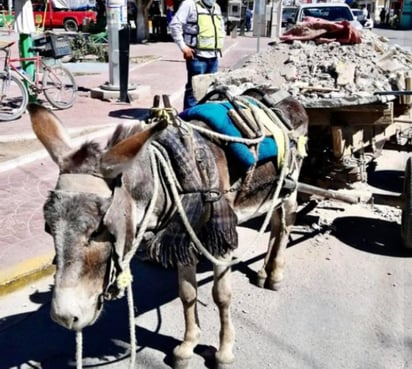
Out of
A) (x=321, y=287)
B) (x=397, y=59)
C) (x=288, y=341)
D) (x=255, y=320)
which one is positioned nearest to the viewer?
(x=288, y=341)

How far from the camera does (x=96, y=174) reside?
7.61 feet

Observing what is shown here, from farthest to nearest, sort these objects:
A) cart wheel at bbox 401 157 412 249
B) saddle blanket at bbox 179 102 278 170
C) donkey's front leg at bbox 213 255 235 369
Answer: cart wheel at bbox 401 157 412 249
donkey's front leg at bbox 213 255 235 369
saddle blanket at bbox 179 102 278 170

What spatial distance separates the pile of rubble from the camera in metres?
4.59

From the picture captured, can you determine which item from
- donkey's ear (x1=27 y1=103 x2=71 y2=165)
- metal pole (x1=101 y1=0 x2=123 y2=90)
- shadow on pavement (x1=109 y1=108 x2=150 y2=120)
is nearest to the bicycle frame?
shadow on pavement (x1=109 y1=108 x2=150 y2=120)

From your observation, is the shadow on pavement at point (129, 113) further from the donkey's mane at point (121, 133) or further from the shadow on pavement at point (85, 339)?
the donkey's mane at point (121, 133)

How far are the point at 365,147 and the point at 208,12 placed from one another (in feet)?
10.7

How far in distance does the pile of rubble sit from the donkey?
3.59ft

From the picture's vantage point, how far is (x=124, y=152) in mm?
2234

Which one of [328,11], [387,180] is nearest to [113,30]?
[387,180]

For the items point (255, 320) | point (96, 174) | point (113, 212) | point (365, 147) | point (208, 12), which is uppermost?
point (208, 12)

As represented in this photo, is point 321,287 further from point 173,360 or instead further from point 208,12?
point 208,12

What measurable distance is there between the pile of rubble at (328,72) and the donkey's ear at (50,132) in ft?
7.82

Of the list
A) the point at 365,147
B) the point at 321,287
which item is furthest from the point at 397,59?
the point at 321,287

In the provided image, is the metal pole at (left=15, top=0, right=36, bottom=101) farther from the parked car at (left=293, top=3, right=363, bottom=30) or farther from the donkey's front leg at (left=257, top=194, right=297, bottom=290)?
the parked car at (left=293, top=3, right=363, bottom=30)
